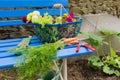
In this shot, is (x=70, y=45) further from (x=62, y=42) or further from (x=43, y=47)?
(x=43, y=47)

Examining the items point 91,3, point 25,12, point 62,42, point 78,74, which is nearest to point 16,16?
point 25,12

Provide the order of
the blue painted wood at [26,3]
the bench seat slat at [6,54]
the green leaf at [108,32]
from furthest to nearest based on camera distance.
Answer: the green leaf at [108,32] → the blue painted wood at [26,3] → the bench seat slat at [6,54]

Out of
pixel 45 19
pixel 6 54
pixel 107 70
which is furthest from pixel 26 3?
pixel 107 70

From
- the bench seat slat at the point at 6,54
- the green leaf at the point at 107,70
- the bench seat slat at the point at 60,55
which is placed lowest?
the green leaf at the point at 107,70

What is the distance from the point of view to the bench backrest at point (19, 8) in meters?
2.35

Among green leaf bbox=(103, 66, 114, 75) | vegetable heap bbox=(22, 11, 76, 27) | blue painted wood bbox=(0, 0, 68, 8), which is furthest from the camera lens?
green leaf bbox=(103, 66, 114, 75)

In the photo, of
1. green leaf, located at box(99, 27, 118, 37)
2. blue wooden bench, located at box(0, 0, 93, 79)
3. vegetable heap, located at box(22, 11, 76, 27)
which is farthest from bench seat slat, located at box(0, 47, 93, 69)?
green leaf, located at box(99, 27, 118, 37)

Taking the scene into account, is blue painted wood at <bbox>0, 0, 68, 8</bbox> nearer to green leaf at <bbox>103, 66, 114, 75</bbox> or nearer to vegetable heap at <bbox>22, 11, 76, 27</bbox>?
vegetable heap at <bbox>22, 11, 76, 27</bbox>

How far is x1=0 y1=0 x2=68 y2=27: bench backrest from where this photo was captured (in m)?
2.35

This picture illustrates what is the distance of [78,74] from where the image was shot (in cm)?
271

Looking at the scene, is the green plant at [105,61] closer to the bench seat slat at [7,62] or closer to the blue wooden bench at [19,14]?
the blue wooden bench at [19,14]

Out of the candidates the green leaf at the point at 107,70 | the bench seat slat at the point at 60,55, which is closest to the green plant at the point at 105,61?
the green leaf at the point at 107,70

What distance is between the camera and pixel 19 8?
2.54m

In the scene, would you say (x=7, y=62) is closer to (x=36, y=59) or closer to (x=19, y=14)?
(x=36, y=59)
